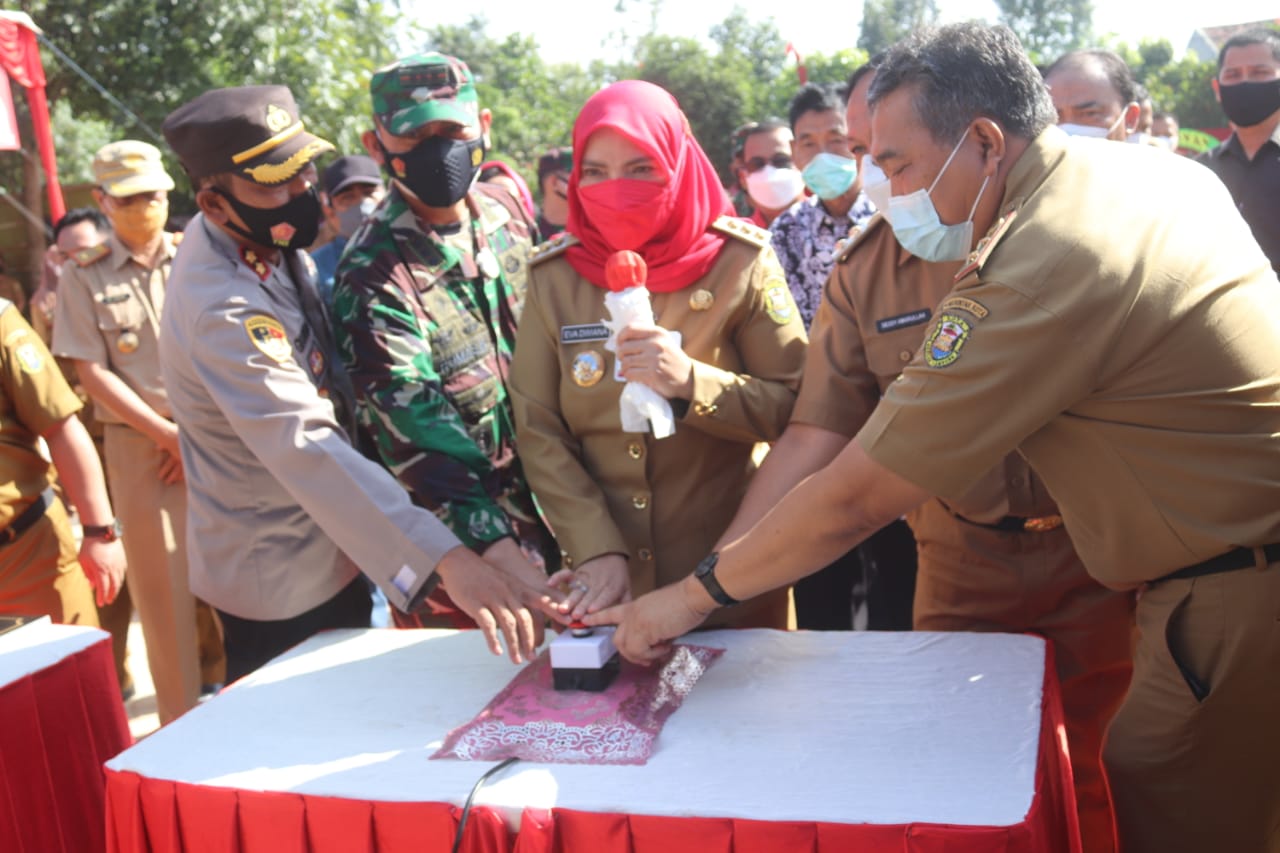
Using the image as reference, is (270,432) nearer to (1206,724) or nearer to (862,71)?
(1206,724)

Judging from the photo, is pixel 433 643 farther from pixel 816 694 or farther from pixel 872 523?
pixel 872 523

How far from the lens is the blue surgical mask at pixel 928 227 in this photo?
1.96 metres

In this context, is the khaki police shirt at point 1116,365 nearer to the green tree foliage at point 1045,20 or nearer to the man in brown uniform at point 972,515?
the man in brown uniform at point 972,515

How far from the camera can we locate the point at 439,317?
2.83 meters

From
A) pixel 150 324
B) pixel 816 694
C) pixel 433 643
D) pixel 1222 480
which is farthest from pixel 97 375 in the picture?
pixel 1222 480

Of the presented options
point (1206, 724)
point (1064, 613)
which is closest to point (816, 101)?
point (1064, 613)

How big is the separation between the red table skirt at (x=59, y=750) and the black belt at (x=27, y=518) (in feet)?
3.48

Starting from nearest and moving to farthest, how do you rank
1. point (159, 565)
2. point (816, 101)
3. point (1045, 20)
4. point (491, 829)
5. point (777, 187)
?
point (491, 829), point (159, 565), point (816, 101), point (777, 187), point (1045, 20)

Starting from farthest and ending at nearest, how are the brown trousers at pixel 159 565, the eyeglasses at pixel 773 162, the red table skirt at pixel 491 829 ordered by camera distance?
the eyeglasses at pixel 773 162, the brown trousers at pixel 159 565, the red table skirt at pixel 491 829

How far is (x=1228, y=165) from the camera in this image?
5.08 m

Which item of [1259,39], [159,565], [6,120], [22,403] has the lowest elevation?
Answer: [159,565]

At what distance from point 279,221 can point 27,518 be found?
1.43m

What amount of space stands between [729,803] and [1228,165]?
467cm

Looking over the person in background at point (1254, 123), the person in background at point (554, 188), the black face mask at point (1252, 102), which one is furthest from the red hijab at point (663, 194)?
the person in background at point (554, 188)
